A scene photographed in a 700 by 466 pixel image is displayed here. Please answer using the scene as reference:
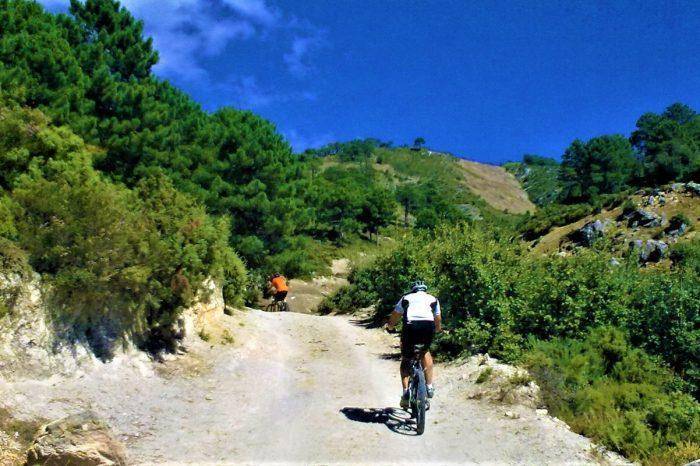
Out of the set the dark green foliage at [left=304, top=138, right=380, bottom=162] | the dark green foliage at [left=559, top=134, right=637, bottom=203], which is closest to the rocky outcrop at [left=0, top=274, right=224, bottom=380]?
the dark green foliage at [left=559, top=134, right=637, bottom=203]

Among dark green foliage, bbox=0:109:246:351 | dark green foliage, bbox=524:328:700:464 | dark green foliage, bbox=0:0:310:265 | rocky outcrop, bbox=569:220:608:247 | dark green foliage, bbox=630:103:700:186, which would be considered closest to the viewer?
dark green foliage, bbox=524:328:700:464

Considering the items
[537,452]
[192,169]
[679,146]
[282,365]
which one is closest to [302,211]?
[192,169]

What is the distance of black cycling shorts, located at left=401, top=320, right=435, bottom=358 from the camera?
8109 mm

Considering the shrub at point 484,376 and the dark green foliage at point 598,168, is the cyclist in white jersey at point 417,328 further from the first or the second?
the dark green foliage at point 598,168

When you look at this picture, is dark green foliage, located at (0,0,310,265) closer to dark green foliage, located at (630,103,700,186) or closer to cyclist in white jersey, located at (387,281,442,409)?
cyclist in white jersey, located at (387,281,442,409)

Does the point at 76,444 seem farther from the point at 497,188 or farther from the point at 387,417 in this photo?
the point at 497,188

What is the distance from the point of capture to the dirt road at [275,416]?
7031 mm

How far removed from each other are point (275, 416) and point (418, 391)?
2348 mm

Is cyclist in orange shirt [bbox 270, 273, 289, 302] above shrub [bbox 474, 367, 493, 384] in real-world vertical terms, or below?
above

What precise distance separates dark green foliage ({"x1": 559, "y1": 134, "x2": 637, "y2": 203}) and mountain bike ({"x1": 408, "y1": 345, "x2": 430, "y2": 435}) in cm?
6920

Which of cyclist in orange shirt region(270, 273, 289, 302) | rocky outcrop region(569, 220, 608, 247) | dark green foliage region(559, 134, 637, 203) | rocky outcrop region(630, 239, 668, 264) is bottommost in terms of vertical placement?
cyclist in orange shirt region(270, 273, 289, 302)

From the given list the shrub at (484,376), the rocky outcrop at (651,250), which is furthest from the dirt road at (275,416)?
the rocky outcrop at (651,250)

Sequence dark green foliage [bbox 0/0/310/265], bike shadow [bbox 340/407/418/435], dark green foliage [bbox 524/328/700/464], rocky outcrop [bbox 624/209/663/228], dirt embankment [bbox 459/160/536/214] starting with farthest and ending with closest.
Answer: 1. dirt embankment [bbox 459/160/536/214]
2. rocky outcrop [bbox 624/209/663/228]
3. dark green foliage [bbox 0/0/310/265]
4. bike shadow [bbox 340/407/418/435]
5. dark green foliage [bbox 524/328/700/464]

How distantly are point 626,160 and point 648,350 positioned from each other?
7169 cm
